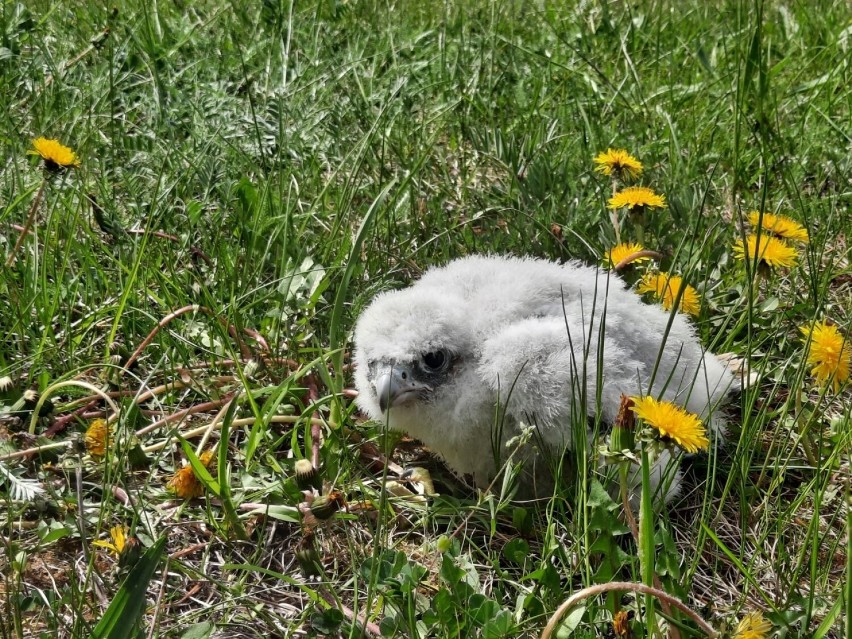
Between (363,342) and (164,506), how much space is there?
2.43 ft

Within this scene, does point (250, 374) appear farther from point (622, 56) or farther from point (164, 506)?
point (622, 56)

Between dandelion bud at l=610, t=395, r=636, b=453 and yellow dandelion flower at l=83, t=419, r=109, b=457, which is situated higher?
dandelion bud at l=610, t=395, r=636, b=453

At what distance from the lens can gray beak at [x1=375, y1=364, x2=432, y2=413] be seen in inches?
111

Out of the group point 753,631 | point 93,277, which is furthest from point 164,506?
point 753,631

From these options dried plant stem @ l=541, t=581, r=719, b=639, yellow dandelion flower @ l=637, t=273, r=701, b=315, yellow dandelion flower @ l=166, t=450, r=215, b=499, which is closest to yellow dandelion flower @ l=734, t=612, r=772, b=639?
dried plant stem @ l=541, t=581, r=719, b=639

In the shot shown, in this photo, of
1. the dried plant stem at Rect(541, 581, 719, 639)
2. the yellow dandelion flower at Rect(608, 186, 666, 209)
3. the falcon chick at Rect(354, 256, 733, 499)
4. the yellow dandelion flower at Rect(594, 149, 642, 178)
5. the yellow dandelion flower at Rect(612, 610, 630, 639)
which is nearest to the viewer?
the dried plant stem at Rect(541, 581, 719, 639)

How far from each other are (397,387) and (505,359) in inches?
12.8

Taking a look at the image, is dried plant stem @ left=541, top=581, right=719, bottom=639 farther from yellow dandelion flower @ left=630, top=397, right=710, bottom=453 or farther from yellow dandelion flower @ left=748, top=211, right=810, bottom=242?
yellow dandelion flower @ left=748, top=211, right=810, bottom=242

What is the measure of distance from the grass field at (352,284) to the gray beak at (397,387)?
174mm

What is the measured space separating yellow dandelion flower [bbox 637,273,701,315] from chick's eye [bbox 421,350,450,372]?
0.78 m

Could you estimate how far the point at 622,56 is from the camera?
17.0 feet

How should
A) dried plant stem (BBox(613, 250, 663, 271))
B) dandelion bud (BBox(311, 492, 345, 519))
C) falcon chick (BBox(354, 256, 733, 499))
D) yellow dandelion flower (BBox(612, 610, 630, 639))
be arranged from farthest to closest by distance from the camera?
dried plant stem (BBox(613, 250, 663, 271))
falcon chick (BBox(354, 256, 733, 499))
dandelion bud (BBox(311, 492, 345, 519))
yellow dandelion flower (BBox(612, 610, 630, 639))

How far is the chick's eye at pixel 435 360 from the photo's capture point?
287cm

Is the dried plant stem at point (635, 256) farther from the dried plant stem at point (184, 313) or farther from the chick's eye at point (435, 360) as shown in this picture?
the dried plant stem at point (184, 313)
